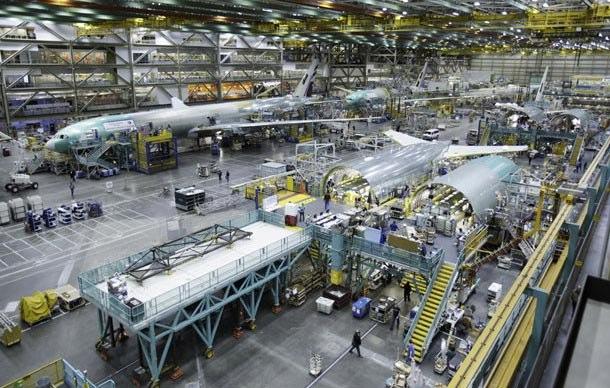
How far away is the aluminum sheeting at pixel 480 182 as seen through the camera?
31.7 m

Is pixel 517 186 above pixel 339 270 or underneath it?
above

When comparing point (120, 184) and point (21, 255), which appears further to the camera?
point (120, 184)

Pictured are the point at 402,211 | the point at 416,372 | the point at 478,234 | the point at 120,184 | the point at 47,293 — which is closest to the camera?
the point at 416,372

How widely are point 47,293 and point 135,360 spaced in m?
7.47

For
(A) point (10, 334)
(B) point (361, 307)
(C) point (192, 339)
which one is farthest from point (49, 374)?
(B) point (361, 307)

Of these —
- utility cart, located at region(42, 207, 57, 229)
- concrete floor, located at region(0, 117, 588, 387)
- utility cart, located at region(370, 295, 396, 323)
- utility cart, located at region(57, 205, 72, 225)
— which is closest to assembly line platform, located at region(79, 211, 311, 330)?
concrete floor, located at region(0, 117, 588, 387)

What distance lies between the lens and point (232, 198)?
41.9 meters

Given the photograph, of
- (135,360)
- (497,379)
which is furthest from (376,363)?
(497,379)

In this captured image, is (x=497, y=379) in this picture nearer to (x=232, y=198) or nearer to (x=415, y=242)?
(x=415, y=242)

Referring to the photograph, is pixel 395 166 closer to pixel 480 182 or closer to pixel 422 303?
pixel 480 182

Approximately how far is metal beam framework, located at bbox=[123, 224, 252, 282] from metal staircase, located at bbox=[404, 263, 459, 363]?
1052cm

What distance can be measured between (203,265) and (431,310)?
12.1 m

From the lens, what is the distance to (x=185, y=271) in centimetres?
2283

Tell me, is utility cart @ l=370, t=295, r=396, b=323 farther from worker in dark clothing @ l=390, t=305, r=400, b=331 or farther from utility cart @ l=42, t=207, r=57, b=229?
utility cart @ l=42, t=207, r=57, b=229
